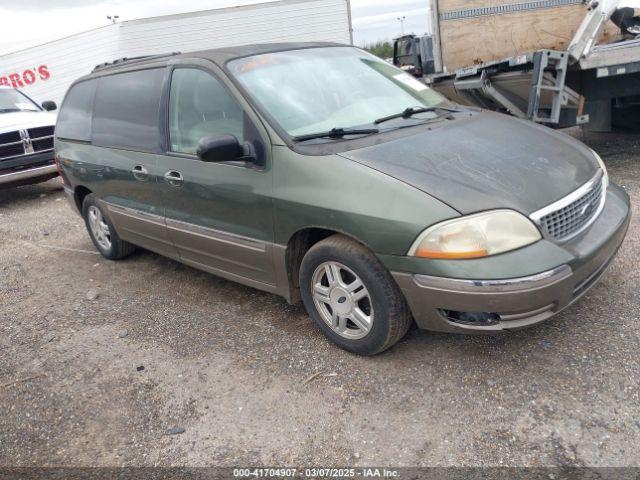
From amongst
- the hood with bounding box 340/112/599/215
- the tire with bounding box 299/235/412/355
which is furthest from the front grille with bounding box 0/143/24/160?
the hood with bounding box 340/112/599/215

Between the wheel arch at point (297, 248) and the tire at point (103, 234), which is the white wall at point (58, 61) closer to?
the tire at point (103, 234)

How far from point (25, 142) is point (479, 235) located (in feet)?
26.4

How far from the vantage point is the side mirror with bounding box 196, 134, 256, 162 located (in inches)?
122

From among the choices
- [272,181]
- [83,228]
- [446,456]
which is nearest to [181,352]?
[272,181]

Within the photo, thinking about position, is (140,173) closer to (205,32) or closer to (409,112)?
(409,112)

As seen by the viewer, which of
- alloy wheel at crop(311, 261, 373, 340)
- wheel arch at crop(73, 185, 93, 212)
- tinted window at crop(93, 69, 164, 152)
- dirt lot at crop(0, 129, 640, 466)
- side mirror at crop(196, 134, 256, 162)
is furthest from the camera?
wheel arch at crop(73, 185, 93, 212)

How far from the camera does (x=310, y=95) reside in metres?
3.44

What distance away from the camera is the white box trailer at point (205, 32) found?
55.5ft

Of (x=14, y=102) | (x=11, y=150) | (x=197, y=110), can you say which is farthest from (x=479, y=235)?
(x=14, y=102)

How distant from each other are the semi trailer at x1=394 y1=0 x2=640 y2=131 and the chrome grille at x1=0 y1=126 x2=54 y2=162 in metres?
6.11

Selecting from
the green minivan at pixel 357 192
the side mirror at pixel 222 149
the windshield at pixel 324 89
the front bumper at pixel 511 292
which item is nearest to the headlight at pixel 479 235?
the green minivan at pixel 357 192

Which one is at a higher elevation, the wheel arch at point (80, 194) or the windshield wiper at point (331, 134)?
the windshield wiper at point (331, 134)

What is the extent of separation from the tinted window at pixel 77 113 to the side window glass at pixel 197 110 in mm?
1432

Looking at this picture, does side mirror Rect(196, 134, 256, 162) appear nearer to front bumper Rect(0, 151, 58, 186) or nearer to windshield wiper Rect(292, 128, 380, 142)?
windshield wiper Rect(292, 128, 380, 142)
